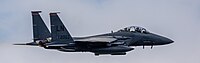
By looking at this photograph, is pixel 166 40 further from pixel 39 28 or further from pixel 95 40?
pixel 39 28

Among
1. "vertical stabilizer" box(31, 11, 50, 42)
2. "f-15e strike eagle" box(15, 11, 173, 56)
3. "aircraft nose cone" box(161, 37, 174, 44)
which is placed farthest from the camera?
"vertical stabilizer" box(31, 11, 50, 42)

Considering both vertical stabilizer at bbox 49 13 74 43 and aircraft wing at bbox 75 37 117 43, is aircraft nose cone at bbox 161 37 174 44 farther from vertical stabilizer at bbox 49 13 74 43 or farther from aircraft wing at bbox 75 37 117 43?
vertical stabilizer at bbox 49 13 74 43

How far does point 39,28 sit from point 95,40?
8336mm

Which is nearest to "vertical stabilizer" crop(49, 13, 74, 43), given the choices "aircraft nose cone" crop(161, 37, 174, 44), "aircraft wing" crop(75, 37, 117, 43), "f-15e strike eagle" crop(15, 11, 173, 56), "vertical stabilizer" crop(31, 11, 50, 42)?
"f-15e strike eagle" crop(15, 11, 173, 56)

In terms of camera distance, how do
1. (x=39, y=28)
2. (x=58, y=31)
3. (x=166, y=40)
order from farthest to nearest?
(x=39, y=28) → (x=166, y=40) → (x=58, y=31)

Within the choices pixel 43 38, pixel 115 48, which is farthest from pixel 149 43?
pixel 43 38

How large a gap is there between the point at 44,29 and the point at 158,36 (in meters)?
14.1

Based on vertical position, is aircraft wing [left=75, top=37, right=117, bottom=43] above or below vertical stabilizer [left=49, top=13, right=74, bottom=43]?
below

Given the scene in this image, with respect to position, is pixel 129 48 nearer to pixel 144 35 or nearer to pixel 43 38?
pixel 144 35

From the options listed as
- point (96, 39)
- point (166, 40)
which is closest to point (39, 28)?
point (96, 39)

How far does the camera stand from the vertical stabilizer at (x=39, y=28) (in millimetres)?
74631

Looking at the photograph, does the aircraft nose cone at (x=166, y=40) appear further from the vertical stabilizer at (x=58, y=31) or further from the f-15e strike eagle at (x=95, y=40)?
the vertical stabilizer at (x=58, y=31)

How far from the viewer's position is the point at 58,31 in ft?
230

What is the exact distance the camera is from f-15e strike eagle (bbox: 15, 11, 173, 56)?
69750 millimetres
